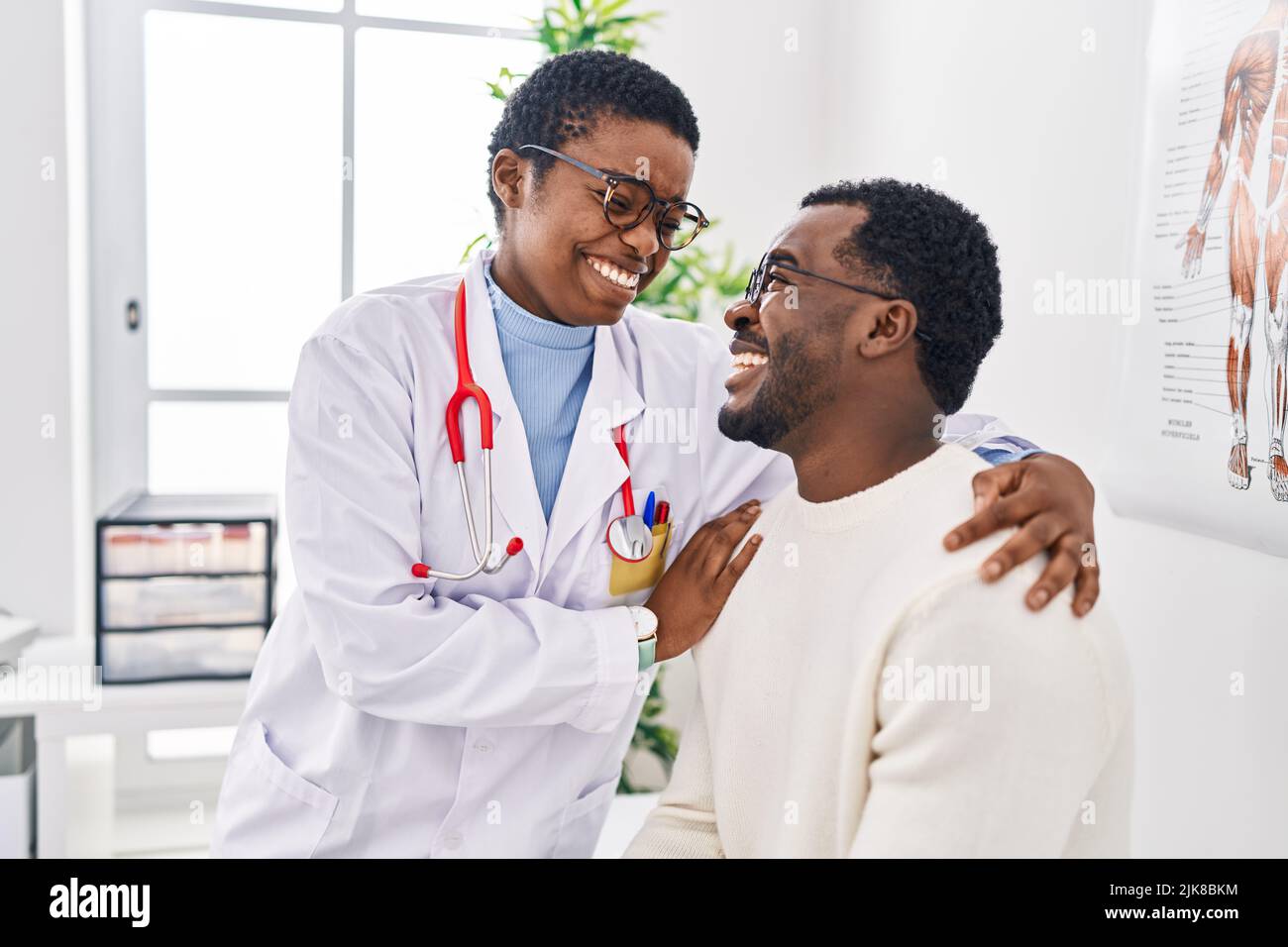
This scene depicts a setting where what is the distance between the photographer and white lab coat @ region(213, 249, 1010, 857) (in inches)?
47.9

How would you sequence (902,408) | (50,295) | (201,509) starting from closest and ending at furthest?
(902,408)
(201,509)
(50,295)

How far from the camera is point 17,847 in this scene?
2039 millimetres

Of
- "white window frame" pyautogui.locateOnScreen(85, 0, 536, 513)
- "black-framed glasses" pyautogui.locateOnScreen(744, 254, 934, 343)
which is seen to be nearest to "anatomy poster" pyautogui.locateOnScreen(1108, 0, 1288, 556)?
"black-framed glasses" pyautogui.locateOnScreen(744, 254, 934, 343)

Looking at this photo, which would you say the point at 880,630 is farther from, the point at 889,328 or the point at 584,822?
the point at 584,822

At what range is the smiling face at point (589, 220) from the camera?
1.27 metres

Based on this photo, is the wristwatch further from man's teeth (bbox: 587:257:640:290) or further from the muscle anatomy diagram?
the muscle anatomy diagram

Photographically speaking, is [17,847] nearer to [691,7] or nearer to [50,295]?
[50,295]

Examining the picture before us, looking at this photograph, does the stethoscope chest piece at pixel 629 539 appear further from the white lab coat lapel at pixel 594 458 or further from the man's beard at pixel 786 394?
the man's beard at pixel 786 394

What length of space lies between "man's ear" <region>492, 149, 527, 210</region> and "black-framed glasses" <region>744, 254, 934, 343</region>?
13.7 inches

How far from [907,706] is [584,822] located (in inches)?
25.1
